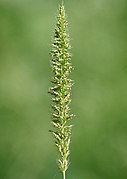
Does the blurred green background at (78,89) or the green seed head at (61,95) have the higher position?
the blurred green background at (78,89)

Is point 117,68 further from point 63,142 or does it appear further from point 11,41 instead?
point 63,142

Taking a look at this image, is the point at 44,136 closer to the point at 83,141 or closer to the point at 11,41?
the point at 83,141

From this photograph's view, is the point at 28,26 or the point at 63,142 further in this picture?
the point at 28,26

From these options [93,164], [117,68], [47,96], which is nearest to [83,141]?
[93,164]

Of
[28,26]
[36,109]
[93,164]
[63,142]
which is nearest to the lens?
[63,142]

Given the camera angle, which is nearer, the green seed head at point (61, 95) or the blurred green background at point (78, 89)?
the green seed head at point (61, 95)

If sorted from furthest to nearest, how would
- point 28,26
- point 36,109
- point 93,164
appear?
1. point 28,26
2. point 36,109
3. point 93,164

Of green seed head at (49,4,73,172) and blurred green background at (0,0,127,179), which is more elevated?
blurred green background at (0,0,127,179)

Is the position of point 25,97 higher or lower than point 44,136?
higher

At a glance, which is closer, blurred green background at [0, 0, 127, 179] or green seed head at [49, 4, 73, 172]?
green seed head at [49, 4, 73, 172]

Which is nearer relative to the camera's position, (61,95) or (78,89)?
(61,95)

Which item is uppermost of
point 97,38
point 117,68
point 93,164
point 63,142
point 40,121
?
point 97,38
